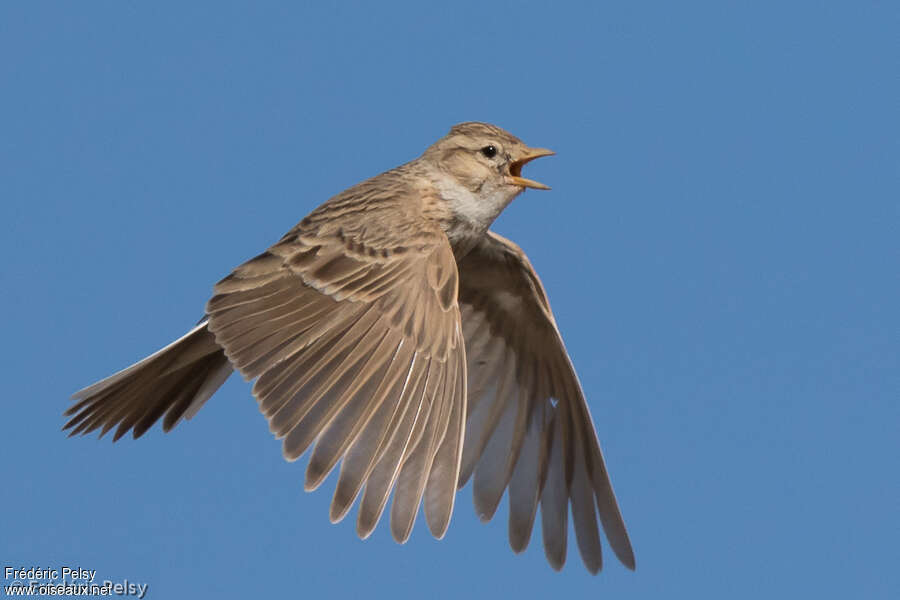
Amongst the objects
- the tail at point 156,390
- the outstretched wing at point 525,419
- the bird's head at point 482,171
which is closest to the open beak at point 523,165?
the bird's head at point 482,171

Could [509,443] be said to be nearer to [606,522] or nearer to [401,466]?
→ [606,522]

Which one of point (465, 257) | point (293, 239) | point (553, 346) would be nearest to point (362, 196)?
point (293, 239)

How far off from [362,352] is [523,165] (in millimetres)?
1940

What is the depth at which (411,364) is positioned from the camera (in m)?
6.91

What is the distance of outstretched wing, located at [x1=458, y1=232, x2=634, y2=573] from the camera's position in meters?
8.73

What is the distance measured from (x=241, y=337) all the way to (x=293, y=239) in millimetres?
935

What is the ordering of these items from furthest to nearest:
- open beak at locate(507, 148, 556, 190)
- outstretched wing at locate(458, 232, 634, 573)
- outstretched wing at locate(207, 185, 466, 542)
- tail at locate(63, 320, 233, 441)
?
outstretched wing at locate(458, 232, 634, 573) < open beak at locate(507, 148, 556, 190) < tail at locate(63, 320, 233, 441) < outstretched wing at locate(207, 185, 466, 542)

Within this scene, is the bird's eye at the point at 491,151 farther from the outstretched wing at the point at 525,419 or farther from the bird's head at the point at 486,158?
the outstretched wing at the point at 525,419

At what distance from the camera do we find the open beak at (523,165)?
799 cm

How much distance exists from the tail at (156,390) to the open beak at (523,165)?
1963 millimetres

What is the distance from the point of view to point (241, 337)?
6.97 m

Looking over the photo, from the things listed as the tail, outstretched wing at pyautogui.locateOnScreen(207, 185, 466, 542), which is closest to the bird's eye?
outstretched wing at pyautogui.locateOnScreen(207, 185, 466, 542)

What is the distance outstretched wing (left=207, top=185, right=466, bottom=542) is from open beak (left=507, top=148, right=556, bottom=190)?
0.72 m

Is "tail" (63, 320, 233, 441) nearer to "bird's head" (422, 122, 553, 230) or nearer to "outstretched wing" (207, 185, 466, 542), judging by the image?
"outstretched wing" (207, 185, 466, 542)
